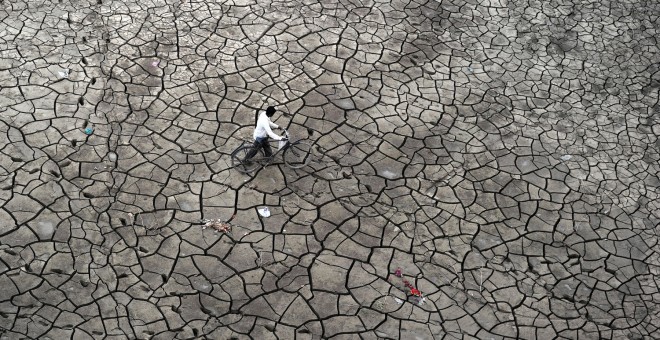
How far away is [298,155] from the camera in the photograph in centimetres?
906

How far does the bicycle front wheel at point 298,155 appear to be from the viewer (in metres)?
8.98

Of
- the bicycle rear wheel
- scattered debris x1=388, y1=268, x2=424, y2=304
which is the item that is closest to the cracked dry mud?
scattered debris x1=388, y1=268, x2=424, y2=304

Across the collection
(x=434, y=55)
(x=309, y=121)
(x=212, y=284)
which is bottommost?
(x=212, y=284)

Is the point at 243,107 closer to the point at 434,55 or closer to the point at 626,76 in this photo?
the point at 434,55

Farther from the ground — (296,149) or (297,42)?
(297,42)

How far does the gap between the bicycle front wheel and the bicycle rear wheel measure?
0.34m

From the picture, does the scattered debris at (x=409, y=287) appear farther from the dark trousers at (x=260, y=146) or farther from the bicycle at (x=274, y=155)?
the dark trousers at (x=260, y=146)

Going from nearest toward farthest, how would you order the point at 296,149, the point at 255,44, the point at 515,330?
the point at 515,330 < the point at 296,149 < the point at 255,44

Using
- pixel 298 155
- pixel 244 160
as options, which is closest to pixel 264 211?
pixel 244 160

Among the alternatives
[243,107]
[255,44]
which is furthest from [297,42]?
[243,107]

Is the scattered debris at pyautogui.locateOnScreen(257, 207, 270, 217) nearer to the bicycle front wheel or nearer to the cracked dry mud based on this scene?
the cracked dry mud

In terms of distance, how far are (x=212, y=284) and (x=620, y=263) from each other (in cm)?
455

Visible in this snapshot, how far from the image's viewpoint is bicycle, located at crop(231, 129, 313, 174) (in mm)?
8812

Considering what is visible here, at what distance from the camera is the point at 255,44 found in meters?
10.8
